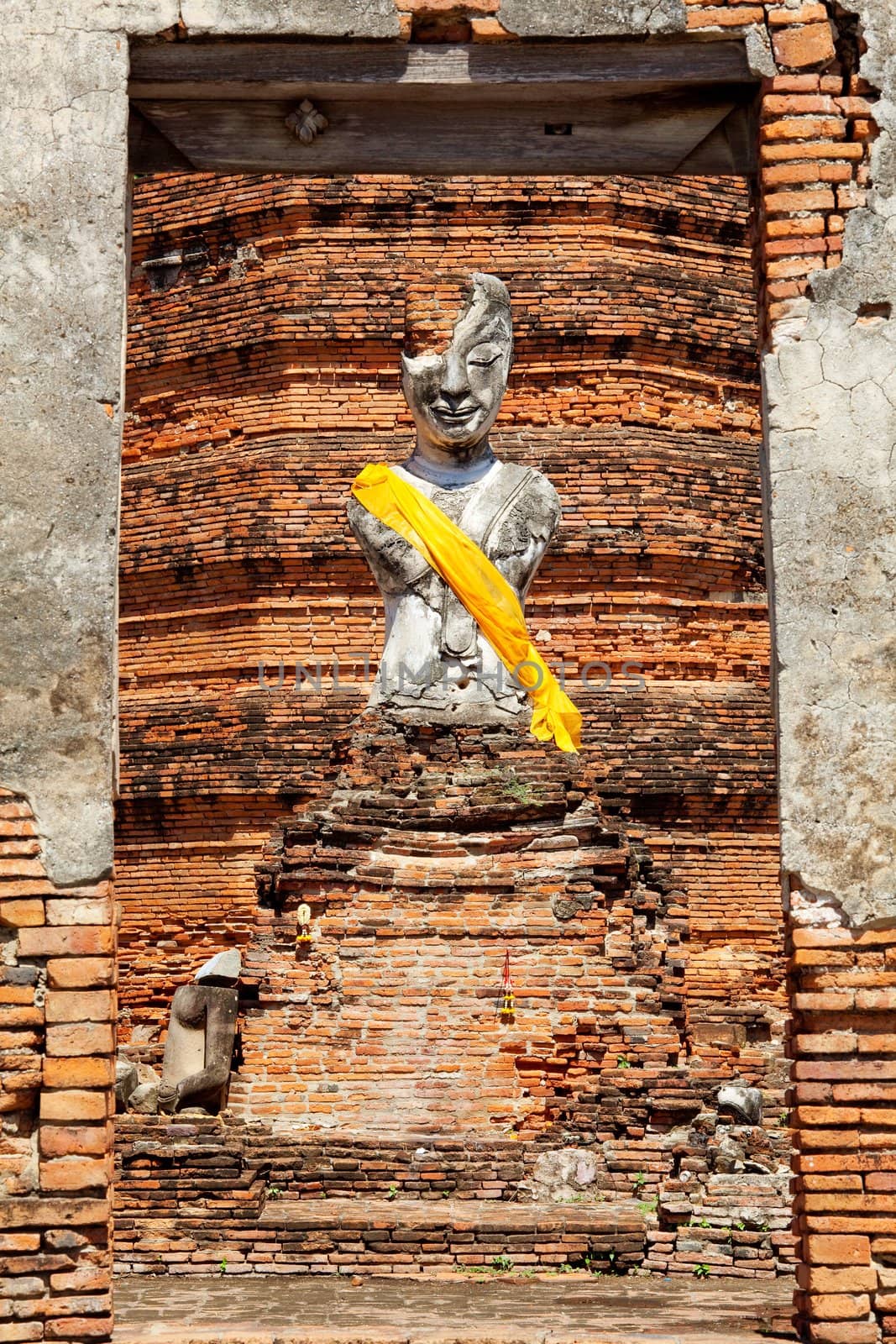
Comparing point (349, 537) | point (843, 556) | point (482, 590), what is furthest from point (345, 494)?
point (843, 556)

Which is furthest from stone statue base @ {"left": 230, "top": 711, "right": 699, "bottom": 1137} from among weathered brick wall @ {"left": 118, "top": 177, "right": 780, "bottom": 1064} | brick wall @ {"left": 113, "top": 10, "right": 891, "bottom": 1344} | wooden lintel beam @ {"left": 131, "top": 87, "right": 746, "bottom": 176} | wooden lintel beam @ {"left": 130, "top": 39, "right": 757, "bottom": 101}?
wooden lintel beam @ {"left": 130, "top": 39, "right": 757, "bottom": 101}

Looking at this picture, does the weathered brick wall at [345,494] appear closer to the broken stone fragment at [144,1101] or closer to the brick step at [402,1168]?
the broken stone fragment at [144,1101]

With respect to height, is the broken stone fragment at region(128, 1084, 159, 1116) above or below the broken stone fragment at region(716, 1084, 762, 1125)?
above

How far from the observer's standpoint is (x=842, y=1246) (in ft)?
20.2

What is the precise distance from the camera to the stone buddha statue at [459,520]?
1284 centimetres

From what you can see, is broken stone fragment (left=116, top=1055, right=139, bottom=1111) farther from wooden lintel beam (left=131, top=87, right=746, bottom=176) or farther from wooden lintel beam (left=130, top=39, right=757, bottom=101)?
wooden lintel beam (left=130, top=39, right=757, bottom=101)

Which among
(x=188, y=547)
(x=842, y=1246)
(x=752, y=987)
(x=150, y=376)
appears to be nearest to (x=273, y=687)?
(x=188, y=547)

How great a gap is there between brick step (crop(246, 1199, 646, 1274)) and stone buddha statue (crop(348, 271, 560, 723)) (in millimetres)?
3521

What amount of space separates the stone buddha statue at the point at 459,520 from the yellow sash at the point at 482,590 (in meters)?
0.06

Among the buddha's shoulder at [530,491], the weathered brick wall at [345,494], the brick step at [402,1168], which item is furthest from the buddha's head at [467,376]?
the brick step at [402,1168]

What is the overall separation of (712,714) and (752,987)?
2.02 metres

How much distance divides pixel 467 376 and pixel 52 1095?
752cm

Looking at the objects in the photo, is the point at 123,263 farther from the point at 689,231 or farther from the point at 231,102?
the point at 689,231

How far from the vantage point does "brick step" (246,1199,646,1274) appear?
9.73m
